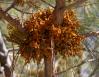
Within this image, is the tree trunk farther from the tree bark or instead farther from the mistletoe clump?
the tree bark

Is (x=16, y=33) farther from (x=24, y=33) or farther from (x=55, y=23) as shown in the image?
(x=55, y=23)

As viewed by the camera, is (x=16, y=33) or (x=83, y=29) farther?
(x=83, y=29)

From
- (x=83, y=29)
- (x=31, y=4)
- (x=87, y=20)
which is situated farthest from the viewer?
(x=87, y=20)

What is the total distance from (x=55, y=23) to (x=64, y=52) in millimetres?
139

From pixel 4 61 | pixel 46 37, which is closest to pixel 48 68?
pixel 46 37

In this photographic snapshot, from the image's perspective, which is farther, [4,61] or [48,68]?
[4,61]

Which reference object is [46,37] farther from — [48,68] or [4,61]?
[4,61]

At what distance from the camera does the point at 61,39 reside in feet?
4.83

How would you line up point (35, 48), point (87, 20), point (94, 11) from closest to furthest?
point (35, 48) → point (87, 20) → point (94, 11)

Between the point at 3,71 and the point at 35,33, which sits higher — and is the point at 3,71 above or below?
below

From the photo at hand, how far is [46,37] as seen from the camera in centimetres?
147

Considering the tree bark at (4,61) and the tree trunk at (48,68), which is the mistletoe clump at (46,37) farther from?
the tree bark at (4,61)

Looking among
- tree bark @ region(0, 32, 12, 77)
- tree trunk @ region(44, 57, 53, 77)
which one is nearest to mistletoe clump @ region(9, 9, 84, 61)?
tree trunk @ region(44, 57, 53, 77)

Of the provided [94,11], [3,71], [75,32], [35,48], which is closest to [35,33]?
[35,48]
